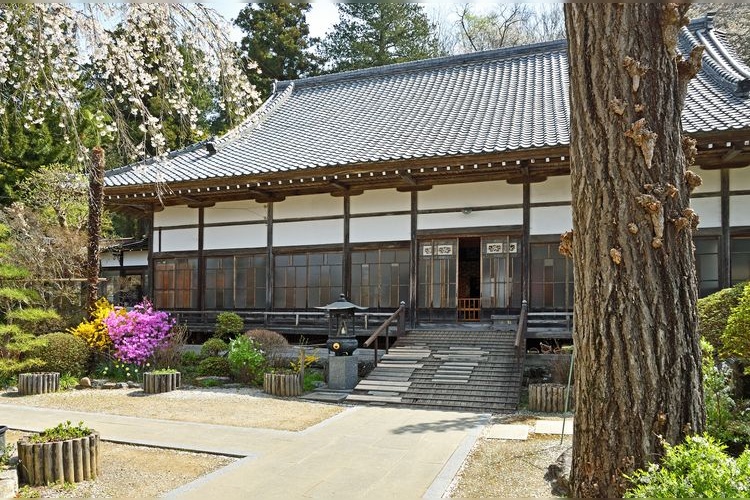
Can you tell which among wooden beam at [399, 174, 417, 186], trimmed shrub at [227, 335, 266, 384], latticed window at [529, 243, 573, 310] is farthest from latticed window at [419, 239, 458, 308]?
trimmed shrub at [227, 335, 266, 384]

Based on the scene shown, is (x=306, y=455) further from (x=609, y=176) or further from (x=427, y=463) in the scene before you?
(x=609, y=176)

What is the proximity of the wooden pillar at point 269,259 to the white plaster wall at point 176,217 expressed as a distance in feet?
7.47

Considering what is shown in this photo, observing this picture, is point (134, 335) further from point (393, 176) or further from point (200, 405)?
point (393, 176)

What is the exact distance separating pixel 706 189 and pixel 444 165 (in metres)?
5.21

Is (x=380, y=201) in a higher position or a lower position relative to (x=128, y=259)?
higher

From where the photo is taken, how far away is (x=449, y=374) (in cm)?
1076

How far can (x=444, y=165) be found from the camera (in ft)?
40.1

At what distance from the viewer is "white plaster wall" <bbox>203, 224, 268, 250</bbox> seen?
606 inches

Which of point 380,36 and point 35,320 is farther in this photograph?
Result: point 380,36

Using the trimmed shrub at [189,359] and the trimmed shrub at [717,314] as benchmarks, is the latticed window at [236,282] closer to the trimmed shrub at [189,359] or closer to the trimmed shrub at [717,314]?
the trimmed shrub at [189,359]

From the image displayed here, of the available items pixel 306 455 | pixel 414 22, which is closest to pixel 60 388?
pixel 306 455

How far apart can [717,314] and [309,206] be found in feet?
30.9

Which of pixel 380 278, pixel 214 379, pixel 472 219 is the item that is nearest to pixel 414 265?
pixel 380 278

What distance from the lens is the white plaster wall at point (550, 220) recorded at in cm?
1255
